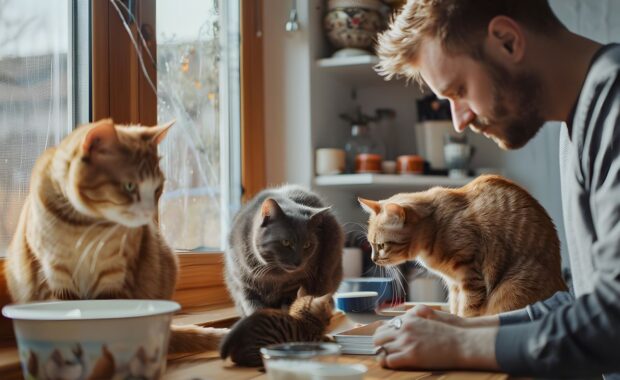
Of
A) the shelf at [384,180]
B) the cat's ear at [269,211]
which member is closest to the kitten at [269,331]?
the cat's ear at [269,211]

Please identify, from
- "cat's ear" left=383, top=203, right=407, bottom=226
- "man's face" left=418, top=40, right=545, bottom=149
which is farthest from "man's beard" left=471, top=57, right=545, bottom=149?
"cat's ear" left=383, top=203, right=407, bottom=226

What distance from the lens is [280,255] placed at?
4.44 feet

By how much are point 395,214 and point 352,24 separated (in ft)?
3.35

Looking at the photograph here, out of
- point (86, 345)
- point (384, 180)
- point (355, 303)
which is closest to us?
point (86, 345)

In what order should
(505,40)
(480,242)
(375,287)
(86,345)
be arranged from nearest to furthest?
(86,345)
(505,40)
(480,242)
(375,287)

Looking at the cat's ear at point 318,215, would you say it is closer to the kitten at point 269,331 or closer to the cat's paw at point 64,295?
the kitten at point 269,331

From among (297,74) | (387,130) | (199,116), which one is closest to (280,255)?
(199,116)

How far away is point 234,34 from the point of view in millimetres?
2203

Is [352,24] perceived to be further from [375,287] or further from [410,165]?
[375,287]

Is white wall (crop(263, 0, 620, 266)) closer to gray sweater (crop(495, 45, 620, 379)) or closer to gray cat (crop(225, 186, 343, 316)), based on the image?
gray cat (crop(225, 186, 343, 316))

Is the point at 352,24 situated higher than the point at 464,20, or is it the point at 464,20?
the point at 352,24

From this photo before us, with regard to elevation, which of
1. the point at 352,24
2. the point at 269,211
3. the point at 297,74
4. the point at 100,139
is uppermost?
the point at 352,24

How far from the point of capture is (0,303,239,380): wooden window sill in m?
0.96

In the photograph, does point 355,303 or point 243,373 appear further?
point 355,303
